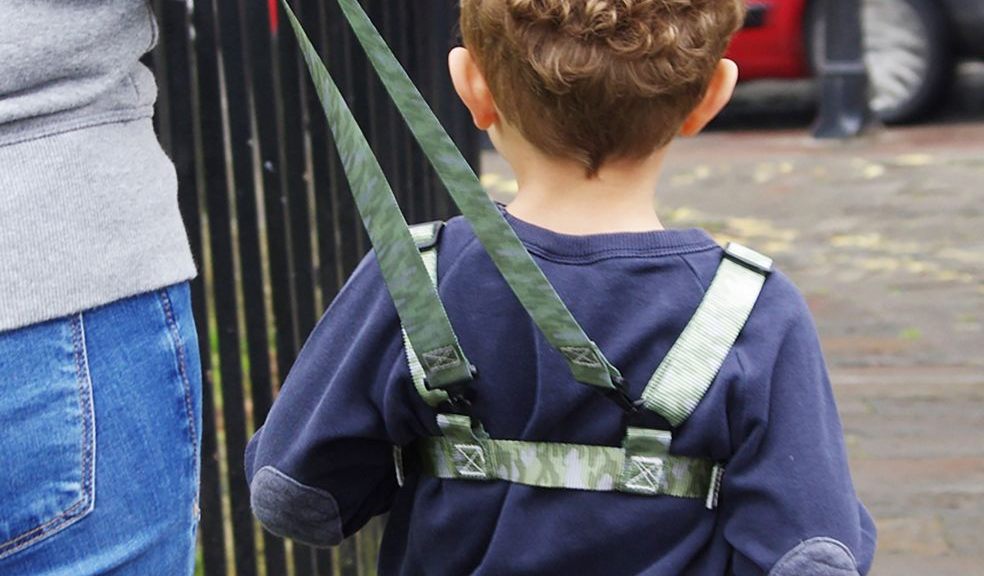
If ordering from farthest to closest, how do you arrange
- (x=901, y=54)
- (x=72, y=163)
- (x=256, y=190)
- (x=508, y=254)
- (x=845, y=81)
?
(x=901, y=54), (x=845, y=81), (x=256, y=190), (x=72, y=163), (x=508, y=254)

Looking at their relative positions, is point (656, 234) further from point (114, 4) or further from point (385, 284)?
point (114, 4)

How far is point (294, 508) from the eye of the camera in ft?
5.46

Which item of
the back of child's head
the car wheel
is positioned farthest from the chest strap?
the car wheel

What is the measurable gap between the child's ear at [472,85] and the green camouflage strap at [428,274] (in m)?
0.13

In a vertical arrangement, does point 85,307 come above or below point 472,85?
below

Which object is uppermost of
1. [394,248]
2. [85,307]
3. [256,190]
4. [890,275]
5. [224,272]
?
[394,248]

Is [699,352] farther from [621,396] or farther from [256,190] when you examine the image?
[256,190]

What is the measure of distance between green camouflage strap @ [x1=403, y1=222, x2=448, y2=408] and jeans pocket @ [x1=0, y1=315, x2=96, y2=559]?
1.08ft

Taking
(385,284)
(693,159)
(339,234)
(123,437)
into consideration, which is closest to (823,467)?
(385,284)

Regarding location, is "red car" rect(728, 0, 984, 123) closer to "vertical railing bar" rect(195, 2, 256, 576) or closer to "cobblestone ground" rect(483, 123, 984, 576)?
"cobblestone ground" rect(483, 123, 984, 576)

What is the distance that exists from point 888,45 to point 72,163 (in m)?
8.24

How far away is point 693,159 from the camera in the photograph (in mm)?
8516

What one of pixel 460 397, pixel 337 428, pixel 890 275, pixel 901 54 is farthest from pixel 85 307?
pixel 901 54

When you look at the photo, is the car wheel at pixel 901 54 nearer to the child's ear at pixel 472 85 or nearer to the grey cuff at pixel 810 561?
the child's ear at pixel 472 85
